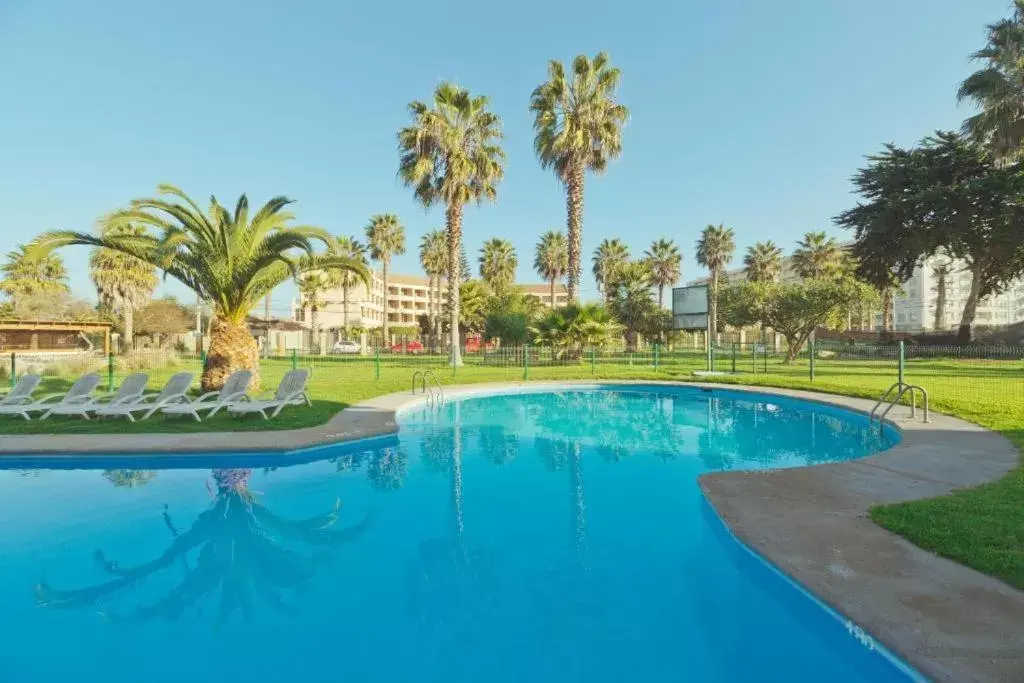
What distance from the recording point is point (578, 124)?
26.2m

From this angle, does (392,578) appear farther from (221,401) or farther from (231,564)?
(221,401)

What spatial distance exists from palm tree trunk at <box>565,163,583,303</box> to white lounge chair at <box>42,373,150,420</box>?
18.6 metres

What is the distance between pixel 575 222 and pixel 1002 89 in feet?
63.7

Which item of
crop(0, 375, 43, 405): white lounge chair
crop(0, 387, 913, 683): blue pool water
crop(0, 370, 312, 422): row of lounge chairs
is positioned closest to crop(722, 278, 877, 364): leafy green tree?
crop(0, 387, 913, 683): blue pool water

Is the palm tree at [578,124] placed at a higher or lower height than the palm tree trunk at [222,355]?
higher

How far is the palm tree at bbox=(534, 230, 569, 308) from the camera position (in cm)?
5719

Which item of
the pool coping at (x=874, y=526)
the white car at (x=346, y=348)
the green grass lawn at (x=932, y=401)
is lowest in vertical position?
the pool coping at (x=874, y=526)

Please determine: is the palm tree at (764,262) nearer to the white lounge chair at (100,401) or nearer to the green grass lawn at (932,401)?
the green grass lawn at (932,401)

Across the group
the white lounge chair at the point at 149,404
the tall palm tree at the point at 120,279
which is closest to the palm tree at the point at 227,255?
the white lounge chair at the point at 149,404

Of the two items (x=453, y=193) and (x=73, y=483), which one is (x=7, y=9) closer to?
(x=73, y=483)

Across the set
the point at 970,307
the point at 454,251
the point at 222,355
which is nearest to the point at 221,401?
the point at 222,355

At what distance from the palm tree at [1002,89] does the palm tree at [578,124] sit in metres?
15.7

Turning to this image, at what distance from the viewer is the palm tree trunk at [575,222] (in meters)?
26.3

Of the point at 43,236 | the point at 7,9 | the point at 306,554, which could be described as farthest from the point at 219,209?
the point at 306,554
